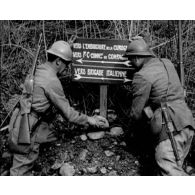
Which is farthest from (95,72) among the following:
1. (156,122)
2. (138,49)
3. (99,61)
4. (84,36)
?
(156,122)

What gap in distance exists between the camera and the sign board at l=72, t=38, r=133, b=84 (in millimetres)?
5012

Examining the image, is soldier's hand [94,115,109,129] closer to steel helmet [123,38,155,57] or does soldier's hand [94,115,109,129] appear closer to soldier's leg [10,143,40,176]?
soldier's leg [10,143,40,176]

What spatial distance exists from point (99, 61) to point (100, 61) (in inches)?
0.6

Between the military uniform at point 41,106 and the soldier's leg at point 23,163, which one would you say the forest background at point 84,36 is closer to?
the military uniform at point 41,106

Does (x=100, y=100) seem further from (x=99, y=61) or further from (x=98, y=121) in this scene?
(x=99, y=61)

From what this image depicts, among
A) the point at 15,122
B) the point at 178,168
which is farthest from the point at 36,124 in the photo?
the point at 178,168

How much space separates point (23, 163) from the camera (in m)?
4.52

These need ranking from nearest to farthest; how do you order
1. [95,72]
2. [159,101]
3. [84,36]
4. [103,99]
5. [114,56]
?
[159,101] → [114,56] → [95,72] → [103,99] → [84,36]

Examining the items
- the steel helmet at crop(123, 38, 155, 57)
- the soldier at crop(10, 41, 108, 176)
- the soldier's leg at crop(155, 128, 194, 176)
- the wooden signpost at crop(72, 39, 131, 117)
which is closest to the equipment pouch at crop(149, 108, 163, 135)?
the soldier's leg at crop(155, 128, 194, 176)

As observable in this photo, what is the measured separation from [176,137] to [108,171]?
1191mm

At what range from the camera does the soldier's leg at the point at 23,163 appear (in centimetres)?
448

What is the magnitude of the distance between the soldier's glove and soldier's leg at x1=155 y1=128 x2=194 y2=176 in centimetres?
108

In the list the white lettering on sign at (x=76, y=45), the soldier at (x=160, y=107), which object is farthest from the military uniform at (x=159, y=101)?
the white lettering on sign at (x=76, y=45)

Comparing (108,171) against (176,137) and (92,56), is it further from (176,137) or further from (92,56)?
(92,56)
